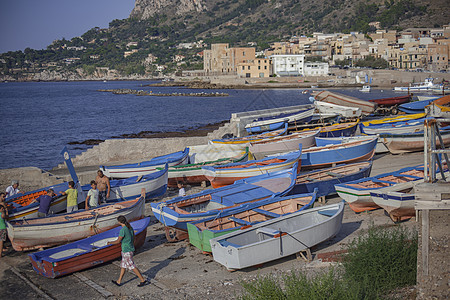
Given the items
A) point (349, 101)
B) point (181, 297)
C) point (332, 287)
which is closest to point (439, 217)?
point (332, 287)

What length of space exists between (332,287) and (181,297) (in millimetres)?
3175

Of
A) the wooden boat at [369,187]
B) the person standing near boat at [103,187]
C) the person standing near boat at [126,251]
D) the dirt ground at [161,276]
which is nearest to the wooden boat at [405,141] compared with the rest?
the wooden boat at [369,187]

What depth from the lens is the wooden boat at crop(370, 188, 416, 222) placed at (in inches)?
442

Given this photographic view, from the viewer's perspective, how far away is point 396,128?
2212cm

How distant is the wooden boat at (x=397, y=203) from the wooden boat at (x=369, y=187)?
1.20 ft

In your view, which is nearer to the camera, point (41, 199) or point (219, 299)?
point (219, 299)

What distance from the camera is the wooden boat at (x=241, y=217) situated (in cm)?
1035

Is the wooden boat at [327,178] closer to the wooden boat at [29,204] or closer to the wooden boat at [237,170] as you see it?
the wooden boat at [237,170]

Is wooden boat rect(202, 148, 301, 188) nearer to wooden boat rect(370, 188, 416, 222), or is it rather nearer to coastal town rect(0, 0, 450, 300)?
coastal town rect(0, 0, 450, 300)

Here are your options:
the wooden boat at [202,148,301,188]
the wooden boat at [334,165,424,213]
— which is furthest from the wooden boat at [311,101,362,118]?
the wooden boat at [334,165,424,213]

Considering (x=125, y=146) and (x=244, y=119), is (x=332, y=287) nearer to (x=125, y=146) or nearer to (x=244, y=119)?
(x=125, y=146)

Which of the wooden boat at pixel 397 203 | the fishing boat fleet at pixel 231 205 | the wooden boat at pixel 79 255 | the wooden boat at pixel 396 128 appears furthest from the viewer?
the wooden boat at pixel 396 128

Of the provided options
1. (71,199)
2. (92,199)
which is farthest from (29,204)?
(92,199)

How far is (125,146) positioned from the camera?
21.1 metres
